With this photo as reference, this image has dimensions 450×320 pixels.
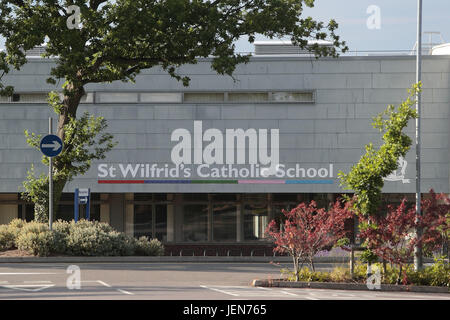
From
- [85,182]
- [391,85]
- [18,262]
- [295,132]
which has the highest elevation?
[391,85]

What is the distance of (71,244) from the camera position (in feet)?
77.3

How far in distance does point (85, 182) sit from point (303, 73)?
11936mm

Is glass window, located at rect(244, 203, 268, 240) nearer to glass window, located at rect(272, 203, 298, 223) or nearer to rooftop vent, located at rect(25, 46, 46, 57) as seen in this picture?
glass window, located at rect(272, 203, 298, 223)

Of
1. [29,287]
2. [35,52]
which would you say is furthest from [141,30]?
[35,52]

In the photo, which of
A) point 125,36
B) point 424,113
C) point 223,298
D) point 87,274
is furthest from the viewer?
point 424,113

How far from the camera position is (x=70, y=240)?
2364cm

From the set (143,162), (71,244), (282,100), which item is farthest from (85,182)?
(71,244)

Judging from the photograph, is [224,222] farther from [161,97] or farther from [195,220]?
[161,97]

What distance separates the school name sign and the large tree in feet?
40.4

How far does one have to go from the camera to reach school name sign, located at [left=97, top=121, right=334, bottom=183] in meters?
37.2

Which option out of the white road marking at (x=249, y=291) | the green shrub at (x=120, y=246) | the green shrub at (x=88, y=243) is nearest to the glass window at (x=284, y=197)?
the green shrub at (x=120, y=246)

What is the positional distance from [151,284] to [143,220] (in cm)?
2317

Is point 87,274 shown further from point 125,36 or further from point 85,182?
point 85,182

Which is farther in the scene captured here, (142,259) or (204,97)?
(204,97)
